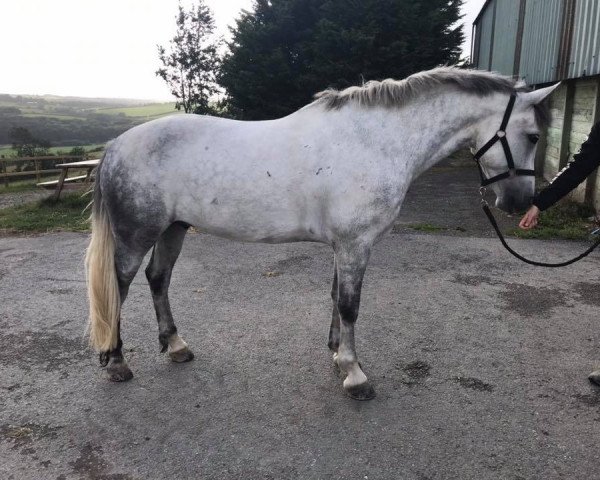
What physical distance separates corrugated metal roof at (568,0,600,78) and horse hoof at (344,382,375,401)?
5896 millimetres

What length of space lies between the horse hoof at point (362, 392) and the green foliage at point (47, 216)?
5.25 m

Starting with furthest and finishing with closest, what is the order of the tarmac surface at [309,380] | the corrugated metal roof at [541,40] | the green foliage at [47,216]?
the corrugated metal roof at [541,40] < the green foliage at [47,216] < the tarmac surface at [309,380]

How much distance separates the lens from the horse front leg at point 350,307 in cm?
288

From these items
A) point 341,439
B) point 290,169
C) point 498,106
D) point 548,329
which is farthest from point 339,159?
point 548,329

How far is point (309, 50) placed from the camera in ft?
37.0

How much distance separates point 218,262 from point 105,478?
3.64 m

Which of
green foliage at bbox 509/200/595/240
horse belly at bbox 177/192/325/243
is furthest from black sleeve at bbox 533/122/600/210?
green foliage at bbox 509/200/595/240

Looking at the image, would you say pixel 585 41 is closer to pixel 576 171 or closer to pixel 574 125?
pixel 574 125

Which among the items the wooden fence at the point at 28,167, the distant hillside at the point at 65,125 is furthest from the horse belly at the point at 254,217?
the distant hillside at the point at 65,125

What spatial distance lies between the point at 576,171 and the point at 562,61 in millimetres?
6515

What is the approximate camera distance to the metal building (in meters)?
6.94

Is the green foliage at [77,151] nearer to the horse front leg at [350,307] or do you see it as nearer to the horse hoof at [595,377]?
the horse front leg at [350,307]

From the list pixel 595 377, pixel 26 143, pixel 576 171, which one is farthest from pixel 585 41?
pixel 26 143

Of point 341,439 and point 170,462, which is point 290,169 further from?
point 170,462
